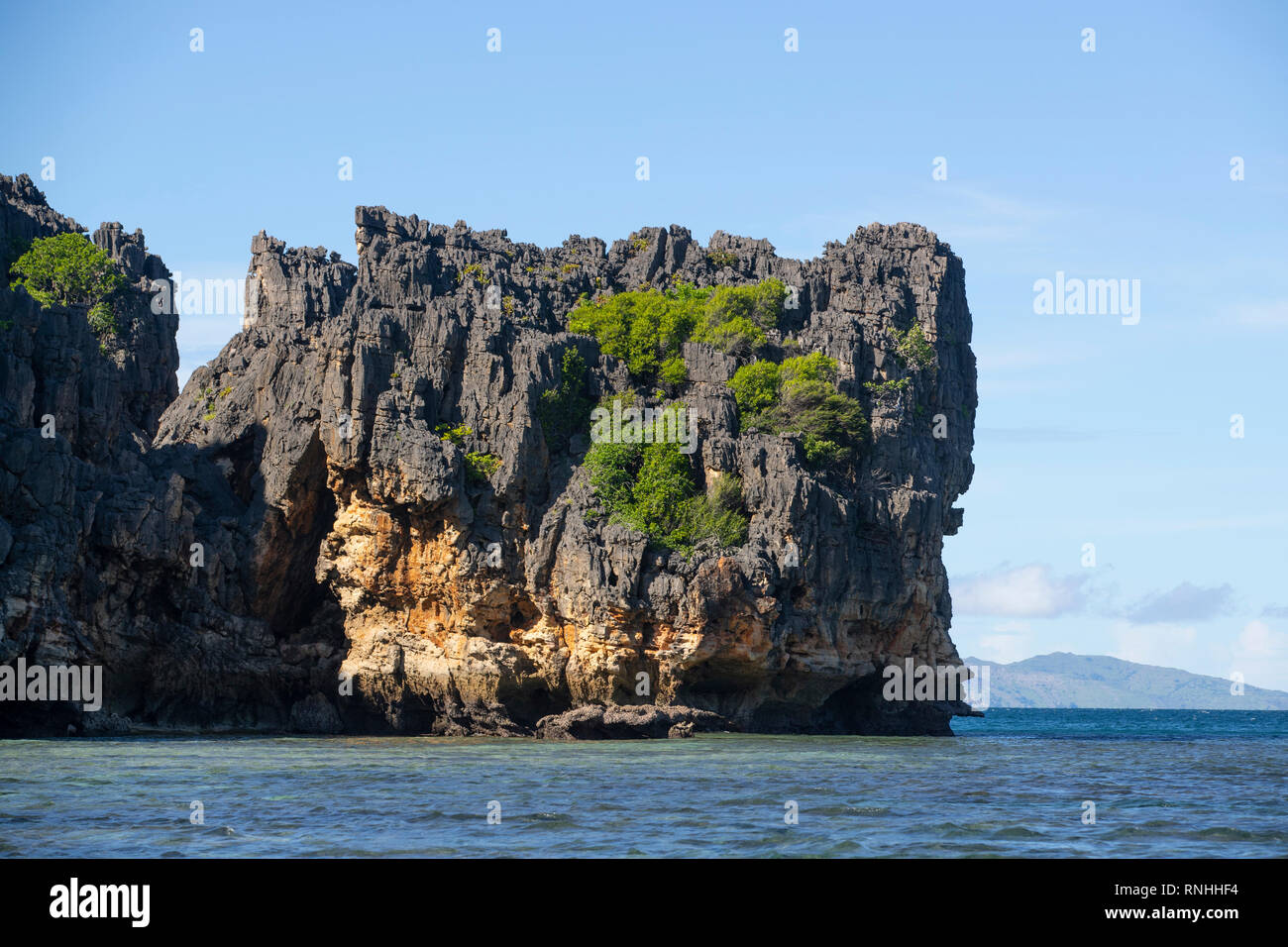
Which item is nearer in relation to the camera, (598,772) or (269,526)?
(598,772)

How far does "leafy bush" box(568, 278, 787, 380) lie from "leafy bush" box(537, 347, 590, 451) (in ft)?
9.55

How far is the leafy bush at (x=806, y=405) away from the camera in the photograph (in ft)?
175

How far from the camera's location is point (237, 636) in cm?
4784

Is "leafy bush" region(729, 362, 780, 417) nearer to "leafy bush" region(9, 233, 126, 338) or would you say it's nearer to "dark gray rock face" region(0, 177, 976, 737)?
"dark gray rock face" region(0, 177, 976, 737)

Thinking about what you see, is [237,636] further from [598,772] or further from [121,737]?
[598,772]

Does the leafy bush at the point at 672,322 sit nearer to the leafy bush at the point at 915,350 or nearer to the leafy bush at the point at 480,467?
the leafy bush at the point at 915,350

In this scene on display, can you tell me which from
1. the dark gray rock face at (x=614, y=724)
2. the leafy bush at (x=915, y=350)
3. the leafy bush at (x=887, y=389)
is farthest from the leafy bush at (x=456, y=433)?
the leafy bush at (x=915, y=350)

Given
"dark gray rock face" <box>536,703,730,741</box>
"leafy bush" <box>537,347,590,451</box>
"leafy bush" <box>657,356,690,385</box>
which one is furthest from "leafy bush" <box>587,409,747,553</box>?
"dark gray rock face" <box>536,703,730,741</box>

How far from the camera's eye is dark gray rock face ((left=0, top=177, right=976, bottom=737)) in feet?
150

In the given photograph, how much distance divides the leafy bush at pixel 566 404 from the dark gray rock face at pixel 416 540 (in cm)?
41

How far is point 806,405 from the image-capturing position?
5400 cm

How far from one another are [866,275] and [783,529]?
55.5ft

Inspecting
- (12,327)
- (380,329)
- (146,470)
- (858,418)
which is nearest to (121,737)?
A: (146,470)

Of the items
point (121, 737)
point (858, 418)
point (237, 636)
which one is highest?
point (858, 418)
